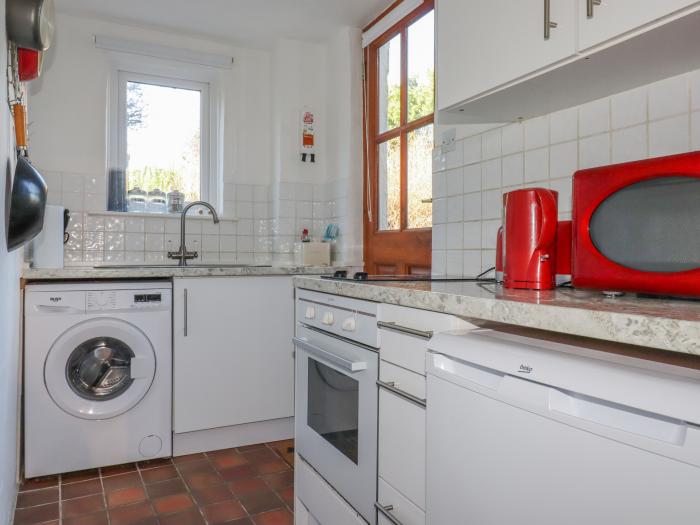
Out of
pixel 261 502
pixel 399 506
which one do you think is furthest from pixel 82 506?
pixel 399 506

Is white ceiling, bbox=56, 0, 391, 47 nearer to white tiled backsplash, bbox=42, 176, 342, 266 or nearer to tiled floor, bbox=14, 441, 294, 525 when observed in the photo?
white tiled backsplash, bbox=42, 176, 342, 266

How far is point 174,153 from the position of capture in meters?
3.28

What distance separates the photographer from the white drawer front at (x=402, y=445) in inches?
44.9

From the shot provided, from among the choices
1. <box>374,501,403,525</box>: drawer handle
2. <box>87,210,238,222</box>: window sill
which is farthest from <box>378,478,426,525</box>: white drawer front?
<box>87,210,238,222</box>: window sill

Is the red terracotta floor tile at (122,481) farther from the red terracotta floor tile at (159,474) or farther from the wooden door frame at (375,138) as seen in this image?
the wooden door frame at (375,138)

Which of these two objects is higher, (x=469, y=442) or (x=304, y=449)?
(x=469, y=442)

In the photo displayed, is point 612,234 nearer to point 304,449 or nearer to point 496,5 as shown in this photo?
point 496,5

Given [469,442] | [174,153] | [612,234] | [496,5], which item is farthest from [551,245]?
[174,153]

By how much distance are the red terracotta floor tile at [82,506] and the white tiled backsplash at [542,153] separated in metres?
1.62

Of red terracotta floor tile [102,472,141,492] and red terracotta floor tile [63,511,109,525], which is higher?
red terracotta floor tile [63,511,109,525]

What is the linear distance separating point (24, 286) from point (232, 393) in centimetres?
102

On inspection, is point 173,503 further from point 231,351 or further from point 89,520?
point 231,351

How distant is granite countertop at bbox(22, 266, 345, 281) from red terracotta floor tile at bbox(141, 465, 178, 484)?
2.83ft

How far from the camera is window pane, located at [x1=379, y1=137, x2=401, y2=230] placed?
2752 mm
